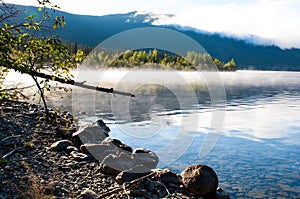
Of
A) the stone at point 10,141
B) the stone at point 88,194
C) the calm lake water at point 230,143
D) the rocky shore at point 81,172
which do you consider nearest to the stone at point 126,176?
the rocky shore at point 81,172

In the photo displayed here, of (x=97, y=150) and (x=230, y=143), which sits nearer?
(x=97, y=150)

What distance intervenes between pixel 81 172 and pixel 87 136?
232 inches

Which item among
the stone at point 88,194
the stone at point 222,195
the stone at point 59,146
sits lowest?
the stone at point 222,195

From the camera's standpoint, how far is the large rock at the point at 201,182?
13.0 meters

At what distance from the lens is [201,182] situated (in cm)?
1306

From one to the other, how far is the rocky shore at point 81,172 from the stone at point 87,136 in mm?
69

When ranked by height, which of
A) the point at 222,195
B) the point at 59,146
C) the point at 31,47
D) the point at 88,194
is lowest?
the point at 222,195

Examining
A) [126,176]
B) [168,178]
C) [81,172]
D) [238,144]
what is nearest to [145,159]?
[168,178]

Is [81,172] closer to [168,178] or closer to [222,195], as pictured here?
[168,178]

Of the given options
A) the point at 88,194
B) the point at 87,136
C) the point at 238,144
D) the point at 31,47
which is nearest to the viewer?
the point at 31,47

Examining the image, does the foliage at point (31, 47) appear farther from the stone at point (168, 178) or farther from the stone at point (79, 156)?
the stone at point (168, 178)

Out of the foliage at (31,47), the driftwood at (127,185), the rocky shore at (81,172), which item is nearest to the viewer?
the foliage at (31,47)

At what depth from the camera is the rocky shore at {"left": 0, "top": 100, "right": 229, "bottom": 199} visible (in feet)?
34.5

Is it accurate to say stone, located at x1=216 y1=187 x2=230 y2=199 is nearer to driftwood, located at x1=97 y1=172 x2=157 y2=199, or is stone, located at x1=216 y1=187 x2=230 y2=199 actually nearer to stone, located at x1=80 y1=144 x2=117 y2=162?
driftwood, located at x1=97 y1=172 x2=157 y2=199
